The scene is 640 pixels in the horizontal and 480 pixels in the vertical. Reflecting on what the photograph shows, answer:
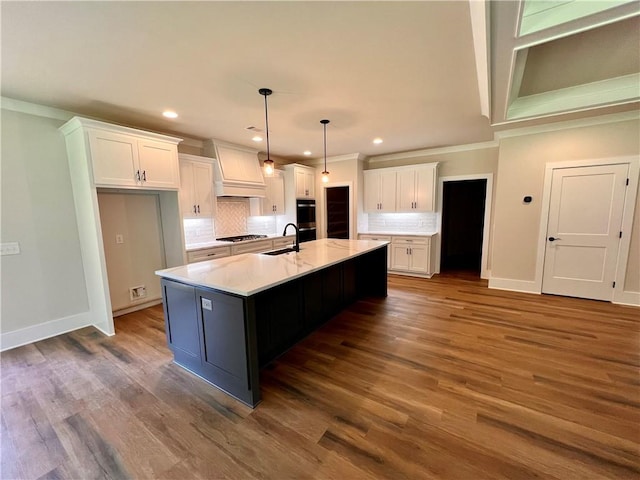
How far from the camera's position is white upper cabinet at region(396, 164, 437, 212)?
17.2 feet

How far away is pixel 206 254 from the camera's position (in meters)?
4.05

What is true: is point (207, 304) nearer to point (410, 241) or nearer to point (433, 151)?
point (410, 241)

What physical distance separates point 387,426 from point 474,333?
1761mm

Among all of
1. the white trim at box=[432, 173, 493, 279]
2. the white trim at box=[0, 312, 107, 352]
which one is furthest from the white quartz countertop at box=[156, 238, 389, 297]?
the white trim at box=[432, 173, 493, 279]

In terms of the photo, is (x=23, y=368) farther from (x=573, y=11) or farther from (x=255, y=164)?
(x=573, y=11)

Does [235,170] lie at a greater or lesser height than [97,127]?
lesser

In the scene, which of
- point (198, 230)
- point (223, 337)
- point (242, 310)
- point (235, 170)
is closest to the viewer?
point (242, 310)

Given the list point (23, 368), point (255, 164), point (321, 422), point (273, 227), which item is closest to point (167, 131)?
point (255, 164)

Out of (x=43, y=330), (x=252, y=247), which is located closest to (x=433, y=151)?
(x=252, y=247)

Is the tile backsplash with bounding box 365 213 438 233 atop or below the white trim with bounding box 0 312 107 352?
atop

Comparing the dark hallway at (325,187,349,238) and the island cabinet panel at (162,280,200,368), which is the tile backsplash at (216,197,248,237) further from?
the island cabinet panel at (162,280,200,368)

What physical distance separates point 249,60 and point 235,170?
2637 millimetres

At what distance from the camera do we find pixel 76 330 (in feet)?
10.6

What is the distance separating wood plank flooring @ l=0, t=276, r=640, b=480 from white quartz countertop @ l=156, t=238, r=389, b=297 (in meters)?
0.90
